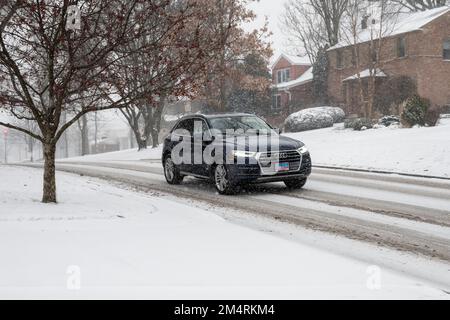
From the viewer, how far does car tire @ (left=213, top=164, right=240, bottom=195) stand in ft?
36.5

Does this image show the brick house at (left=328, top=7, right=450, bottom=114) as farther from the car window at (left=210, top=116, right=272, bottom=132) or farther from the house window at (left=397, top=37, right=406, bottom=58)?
the car window at (left=210, top=116, right=272, bottom=132)

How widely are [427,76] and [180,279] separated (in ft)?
125

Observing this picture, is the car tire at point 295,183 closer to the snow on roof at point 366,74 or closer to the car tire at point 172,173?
the car tire at point 172,173

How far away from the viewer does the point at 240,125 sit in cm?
1252

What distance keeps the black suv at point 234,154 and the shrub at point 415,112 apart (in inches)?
581

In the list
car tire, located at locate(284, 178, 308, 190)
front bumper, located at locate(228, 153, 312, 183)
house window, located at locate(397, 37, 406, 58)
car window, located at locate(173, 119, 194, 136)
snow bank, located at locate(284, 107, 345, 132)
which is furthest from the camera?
house window, located at locate(397, 37, 406, 58)

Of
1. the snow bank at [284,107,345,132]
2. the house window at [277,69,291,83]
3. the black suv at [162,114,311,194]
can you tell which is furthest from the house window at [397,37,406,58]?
the black suv at [162,114,311,194]

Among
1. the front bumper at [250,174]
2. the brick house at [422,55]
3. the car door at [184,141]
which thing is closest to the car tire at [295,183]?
the front bumper at [250,174]

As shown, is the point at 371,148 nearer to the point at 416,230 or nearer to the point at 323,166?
the point at 323,166

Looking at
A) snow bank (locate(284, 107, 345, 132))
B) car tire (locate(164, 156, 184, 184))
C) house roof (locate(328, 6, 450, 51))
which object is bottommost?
car tire (locate(164, 156, 184, 184))

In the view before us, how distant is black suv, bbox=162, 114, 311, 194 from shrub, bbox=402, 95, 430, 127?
48.4 ft

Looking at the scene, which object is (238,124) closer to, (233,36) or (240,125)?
(240,125)

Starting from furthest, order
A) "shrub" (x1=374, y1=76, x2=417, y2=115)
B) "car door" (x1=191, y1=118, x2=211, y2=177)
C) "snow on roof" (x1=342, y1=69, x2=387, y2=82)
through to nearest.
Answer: "snow on roof" (x1=342, y1=69, x2=387, y2=82) → "shrub" (x1=374, y1=76, x2=417, y2=115) → "car door" (x1=191, y1=118, x2=211, y2=177)

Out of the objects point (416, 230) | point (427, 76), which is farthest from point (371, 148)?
point (427, 76)
